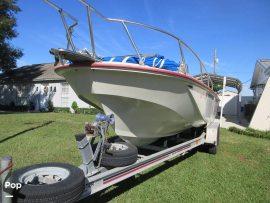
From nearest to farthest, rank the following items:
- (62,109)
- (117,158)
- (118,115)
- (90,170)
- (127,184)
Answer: (90,170) → (117,158) → (127,184) → (118,115) → (62,109)

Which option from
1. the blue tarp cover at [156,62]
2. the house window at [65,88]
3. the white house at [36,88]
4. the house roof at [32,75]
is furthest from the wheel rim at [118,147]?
the house roof at [32,75]

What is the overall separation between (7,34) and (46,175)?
22079mm

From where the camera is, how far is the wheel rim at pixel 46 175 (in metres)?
2.77

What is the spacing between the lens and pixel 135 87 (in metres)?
4.00

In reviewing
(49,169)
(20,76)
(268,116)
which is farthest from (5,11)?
(49,169)

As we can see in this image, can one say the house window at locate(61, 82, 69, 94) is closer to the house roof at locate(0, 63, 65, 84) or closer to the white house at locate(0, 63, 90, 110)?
the white house at locate(0, 63, 90, 110)

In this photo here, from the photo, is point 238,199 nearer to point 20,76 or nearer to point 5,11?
point 5,11

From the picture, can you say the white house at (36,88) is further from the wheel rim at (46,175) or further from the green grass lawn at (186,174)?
the wheel rim at (46,175)

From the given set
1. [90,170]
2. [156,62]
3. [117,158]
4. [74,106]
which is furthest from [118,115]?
[74,106]

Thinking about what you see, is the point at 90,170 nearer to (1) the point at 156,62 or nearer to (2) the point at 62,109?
(1) the point at 156,62

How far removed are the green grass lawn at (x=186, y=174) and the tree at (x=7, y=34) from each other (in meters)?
16.2

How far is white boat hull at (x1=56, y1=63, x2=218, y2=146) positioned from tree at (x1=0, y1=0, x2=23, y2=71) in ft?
63.3

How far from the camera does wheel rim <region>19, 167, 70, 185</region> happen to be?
277cm

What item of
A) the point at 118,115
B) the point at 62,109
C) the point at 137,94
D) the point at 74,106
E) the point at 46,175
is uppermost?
the point at 137,94
